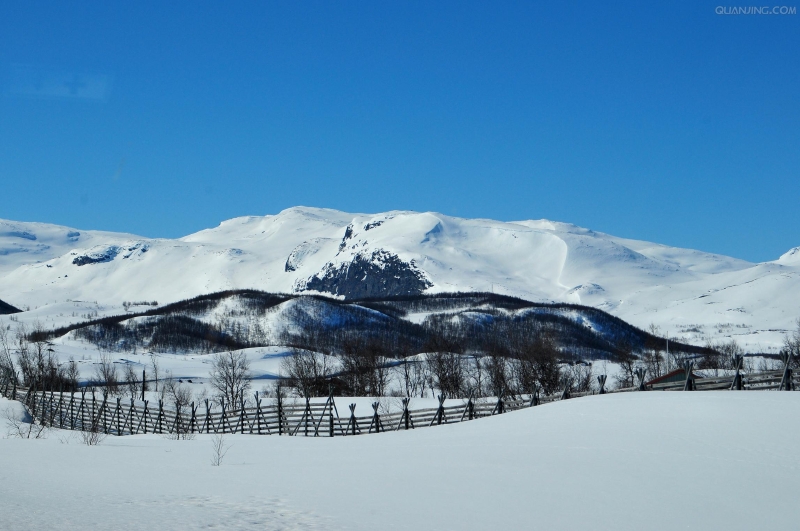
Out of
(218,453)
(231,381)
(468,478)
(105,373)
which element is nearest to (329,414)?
(218,453)

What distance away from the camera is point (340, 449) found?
23203 millimetres

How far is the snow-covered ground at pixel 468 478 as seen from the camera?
11523 millimetres

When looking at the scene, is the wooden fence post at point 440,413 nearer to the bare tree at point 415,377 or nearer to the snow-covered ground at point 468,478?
the snow-covered ground at point 468,478

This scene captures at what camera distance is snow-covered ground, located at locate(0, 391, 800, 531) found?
37.8 feet

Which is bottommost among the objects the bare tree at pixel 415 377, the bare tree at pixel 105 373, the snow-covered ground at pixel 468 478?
the snow-covered ground at pixel 468 478

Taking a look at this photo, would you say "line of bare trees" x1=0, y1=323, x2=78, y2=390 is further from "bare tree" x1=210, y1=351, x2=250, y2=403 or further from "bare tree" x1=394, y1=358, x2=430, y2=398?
"bare tree" x1=394, y1=358, x2=430, y2=398

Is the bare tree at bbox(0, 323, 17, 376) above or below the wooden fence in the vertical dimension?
above

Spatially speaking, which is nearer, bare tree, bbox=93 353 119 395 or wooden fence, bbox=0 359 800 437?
wooden fence, bbox=0 359 800 437

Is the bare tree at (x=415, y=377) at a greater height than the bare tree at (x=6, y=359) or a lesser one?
lesser

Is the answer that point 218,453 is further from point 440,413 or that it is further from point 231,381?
point 231,381

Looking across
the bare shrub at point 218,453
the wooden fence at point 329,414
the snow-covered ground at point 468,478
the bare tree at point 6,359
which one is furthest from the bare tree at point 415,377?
the snow-covered ground at point 468,478

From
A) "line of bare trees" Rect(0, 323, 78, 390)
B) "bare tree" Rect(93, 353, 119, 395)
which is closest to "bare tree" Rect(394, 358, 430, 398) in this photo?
"bare tree" Rect(93, 353, 119, 395)

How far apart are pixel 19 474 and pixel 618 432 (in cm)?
1455

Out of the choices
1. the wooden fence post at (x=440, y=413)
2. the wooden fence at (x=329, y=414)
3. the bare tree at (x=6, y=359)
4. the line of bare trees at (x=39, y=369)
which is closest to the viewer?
the wooden fence at (x=329, y=414)
